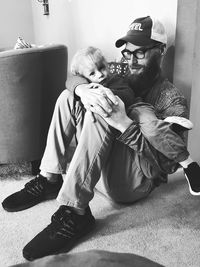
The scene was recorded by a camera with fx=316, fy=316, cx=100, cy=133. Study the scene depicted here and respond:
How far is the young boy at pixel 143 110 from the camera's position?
3.97 feet

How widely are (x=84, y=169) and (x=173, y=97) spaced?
519 mm

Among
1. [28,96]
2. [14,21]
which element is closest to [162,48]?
[28,96]

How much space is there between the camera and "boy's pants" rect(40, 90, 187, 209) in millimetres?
1244

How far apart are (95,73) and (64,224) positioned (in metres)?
0.68

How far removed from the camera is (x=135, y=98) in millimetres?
1448

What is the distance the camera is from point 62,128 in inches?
58.4

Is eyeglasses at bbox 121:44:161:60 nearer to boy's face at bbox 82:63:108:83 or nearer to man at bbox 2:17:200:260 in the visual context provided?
man at bbox 2:17:200:260

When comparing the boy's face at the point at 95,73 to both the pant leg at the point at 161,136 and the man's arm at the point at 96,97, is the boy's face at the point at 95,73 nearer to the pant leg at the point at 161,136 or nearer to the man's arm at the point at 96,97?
the man's arm at the point at 96,97

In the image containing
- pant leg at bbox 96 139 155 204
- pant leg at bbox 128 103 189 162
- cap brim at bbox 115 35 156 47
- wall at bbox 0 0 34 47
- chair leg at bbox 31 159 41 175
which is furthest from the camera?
wall at bbox 0 0 34 47

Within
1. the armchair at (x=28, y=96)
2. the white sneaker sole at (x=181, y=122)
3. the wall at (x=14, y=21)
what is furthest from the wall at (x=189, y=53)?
the wall at (x=14, y=21)

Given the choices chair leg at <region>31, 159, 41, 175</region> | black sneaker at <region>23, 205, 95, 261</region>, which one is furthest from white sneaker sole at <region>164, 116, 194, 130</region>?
chair leg at <region>31, 159, 41, 175</region>

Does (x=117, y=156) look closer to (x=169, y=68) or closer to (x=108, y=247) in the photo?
(x=108, y=247)

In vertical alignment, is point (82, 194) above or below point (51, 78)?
below

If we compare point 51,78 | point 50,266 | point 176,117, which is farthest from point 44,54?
point 50,266
